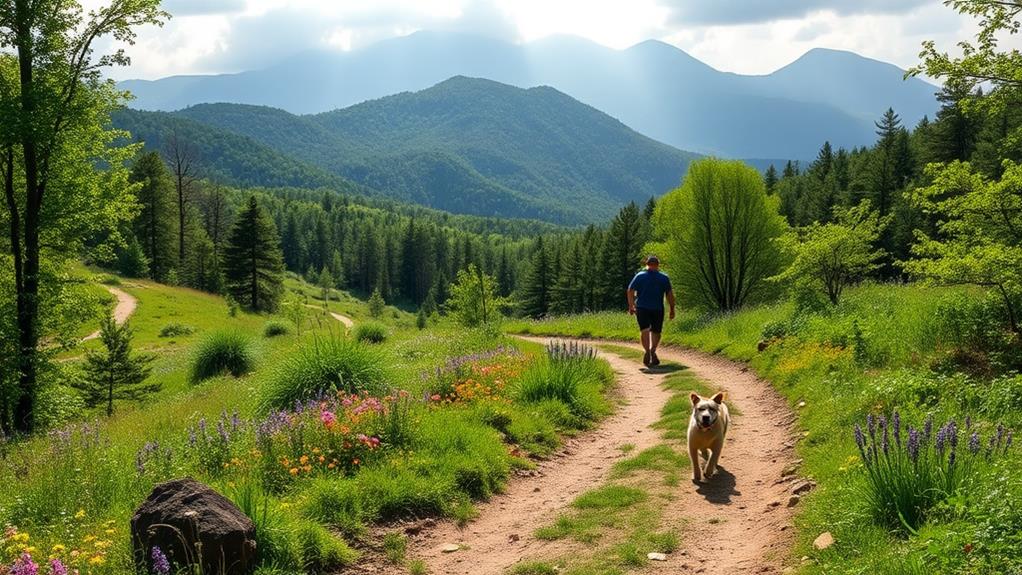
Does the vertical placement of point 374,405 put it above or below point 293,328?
above

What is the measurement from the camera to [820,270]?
17.6 metres

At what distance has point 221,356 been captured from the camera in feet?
78.4

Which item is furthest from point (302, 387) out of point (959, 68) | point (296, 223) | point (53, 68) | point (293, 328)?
point (296, 223)

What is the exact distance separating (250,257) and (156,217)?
16.0m

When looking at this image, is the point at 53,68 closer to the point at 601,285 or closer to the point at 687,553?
the point at 687,553

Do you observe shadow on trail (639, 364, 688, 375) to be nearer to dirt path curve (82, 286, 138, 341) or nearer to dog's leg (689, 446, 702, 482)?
dog's leg (689, 446, 702, 482)

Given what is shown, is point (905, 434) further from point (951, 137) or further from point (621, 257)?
point (621, 257)


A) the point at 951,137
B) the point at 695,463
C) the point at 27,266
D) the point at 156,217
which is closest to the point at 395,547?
the point at 695,463

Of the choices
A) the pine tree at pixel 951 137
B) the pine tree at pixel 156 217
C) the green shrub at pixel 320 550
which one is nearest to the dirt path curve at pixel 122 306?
the pine tree at pixel 156 217

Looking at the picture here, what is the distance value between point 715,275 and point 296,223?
155 meters

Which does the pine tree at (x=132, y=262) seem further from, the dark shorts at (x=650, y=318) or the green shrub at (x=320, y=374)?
the dark shorts at (x=650, y=318)

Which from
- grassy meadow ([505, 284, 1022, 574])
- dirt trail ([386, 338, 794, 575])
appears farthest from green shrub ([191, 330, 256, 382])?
grassy meadow ([505, 284, 1022, 574])

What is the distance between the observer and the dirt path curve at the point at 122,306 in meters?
49.2

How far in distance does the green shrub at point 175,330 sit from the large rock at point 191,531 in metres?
49.4
